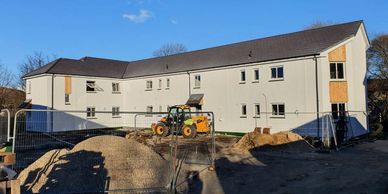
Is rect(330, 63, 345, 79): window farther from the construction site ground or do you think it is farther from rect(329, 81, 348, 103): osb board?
the construction site ground

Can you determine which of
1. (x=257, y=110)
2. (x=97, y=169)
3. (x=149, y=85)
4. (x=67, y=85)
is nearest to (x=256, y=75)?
(x=257, y=110)

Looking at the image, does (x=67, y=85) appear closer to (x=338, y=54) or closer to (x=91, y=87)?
(x=91, y=87)

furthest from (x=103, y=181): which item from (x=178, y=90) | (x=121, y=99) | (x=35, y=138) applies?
(x=121, y=99)

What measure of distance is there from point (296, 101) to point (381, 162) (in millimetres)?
9786

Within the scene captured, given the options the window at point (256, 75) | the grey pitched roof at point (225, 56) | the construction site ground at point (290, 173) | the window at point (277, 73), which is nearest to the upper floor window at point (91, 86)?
the grey pitched roof at point (225, 56)

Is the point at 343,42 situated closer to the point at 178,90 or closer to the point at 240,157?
the point at 240,157

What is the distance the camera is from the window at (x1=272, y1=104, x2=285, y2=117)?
2401 centimetres

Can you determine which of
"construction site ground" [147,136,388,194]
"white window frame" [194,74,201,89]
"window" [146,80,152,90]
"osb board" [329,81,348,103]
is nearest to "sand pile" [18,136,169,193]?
"construction site ground" [147,136,388,194]

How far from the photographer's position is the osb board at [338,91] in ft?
73.2

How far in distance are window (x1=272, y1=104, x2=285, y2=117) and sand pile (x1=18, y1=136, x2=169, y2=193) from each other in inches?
558

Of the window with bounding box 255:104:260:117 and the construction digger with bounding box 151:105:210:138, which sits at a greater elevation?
the window with bounding box 255:104:260:117

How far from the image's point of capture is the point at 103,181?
9.41 meters

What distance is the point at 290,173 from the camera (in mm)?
11828

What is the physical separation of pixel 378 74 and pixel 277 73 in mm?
17410
